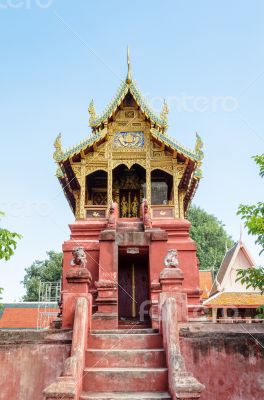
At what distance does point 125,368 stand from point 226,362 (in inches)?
65.7

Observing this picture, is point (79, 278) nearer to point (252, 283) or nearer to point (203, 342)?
point (203, 342)

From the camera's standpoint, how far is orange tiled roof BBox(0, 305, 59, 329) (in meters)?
23.0

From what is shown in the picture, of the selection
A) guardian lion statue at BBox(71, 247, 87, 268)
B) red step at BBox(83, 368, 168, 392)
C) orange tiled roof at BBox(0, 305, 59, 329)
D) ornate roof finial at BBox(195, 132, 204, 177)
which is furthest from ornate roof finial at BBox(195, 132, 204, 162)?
orange tiled roof at BBox(0, 305, 59, 329)

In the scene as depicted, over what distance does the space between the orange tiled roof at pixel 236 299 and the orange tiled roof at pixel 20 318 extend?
9.69 meters

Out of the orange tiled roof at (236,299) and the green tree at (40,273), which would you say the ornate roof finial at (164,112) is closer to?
the orange tiled roof at (236,299)

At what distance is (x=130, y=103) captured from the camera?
14.2 meters

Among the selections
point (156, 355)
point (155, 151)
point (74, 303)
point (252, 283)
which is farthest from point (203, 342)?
point (155, 151)

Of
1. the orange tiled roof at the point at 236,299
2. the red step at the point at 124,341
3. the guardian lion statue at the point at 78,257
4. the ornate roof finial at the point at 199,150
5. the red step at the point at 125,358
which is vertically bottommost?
the red step at the point at 125,358

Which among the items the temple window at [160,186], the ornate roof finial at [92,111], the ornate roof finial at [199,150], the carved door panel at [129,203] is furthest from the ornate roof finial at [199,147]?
the ornate roof finial at [92,111]

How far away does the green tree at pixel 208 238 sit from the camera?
40375mm

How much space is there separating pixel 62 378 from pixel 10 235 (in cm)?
288

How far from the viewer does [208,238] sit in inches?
1672

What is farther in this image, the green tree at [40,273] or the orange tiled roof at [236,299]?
the green tree at [40,273]

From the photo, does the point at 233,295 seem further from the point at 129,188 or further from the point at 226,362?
the point at 226,362
